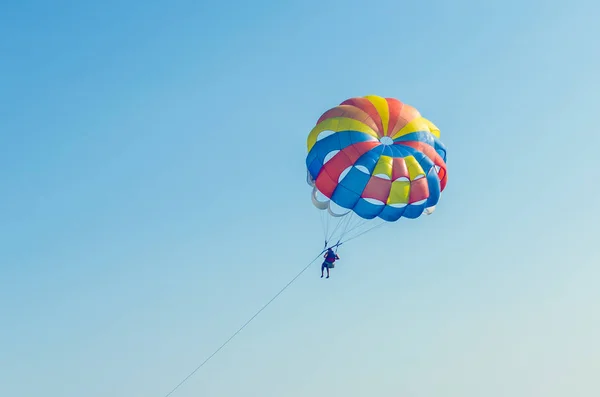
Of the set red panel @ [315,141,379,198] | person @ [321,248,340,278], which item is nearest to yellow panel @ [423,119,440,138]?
red panel @ [315,141,379,198]

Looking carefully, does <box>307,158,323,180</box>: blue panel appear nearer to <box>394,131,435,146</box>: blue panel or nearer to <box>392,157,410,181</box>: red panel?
<box>392,157,410,181</box>: red panel

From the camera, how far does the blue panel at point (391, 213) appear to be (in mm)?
38156

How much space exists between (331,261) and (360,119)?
6.11 m

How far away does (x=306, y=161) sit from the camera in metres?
39.3

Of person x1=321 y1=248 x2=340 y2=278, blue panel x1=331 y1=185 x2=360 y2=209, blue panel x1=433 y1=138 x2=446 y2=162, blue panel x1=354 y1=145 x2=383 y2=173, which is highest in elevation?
blue panel x1=433 y1=138 x2=446 y2=162

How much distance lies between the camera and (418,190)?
124ft

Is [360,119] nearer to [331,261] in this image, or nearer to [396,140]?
[396,140]

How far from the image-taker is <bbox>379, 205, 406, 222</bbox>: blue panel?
3816 cm

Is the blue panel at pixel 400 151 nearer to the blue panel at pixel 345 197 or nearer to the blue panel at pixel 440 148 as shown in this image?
the blue panel at pixel 440 148

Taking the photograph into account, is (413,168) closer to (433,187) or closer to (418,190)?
(418,190)

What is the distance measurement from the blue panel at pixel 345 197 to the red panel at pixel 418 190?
2.23m

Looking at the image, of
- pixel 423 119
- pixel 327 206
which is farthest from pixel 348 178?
pixel 423 119

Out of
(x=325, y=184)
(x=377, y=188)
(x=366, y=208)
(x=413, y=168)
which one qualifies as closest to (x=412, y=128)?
(x=413, y=168)

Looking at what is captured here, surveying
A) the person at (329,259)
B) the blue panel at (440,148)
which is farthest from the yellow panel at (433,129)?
the person at (329,259)
